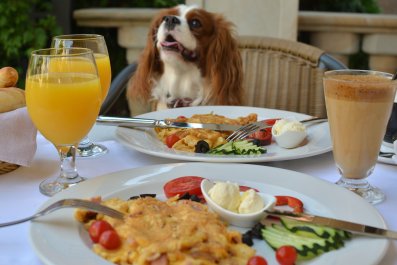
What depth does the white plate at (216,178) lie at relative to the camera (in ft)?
2.05

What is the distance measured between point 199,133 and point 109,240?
54 cm

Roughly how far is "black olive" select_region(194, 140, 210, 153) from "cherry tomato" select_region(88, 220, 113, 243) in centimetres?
41

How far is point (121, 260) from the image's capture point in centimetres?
62

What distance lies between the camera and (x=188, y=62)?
80.7 inches

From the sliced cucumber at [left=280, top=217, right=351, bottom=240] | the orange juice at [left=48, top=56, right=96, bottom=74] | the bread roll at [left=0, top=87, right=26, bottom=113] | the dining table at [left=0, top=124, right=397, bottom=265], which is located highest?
the orange juice at [left=48, top=56, right=96, bottom=74]

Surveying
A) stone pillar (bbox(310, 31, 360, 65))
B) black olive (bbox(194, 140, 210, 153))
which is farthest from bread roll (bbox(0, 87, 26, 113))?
stone pillar (bbox(310, 31, 360, 65))

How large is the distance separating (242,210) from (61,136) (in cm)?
34

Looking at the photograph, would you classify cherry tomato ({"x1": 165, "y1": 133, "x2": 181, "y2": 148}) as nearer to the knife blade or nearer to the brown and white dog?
the knife blade

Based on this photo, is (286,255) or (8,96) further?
(8,96)

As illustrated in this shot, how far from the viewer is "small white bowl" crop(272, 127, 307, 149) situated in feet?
3.57

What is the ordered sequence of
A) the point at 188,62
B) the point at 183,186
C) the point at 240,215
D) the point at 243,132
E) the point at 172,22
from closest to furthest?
the point at 240,215 → the point at 183,186 → the point at 243,132 → the point at 172,22 → the point at 188,62

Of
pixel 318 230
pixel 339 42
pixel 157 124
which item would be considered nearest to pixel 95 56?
pixel 157 124

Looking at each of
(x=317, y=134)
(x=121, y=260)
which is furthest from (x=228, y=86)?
(x=121, y=260)

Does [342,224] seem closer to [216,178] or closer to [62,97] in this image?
[216,178]
